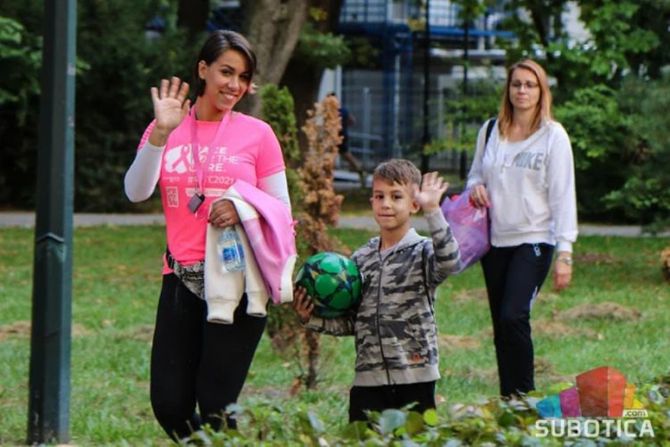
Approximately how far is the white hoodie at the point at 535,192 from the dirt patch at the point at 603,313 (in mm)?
4913

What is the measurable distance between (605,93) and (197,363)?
15951mm

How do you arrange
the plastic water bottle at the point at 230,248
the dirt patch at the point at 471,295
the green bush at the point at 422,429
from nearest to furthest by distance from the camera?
the green bush at the point at 422,429 < the plastic water bottle at the point at 230,248 < the dirt patch at the point at 471,295

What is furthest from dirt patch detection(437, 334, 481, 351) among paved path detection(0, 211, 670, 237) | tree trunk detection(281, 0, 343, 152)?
tree trunk detection(281, 0, 343, 152)

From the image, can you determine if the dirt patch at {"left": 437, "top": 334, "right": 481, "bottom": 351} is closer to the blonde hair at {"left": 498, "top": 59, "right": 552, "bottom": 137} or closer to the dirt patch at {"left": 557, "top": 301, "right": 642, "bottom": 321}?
the dirt patch at {"left": 557, "top": 301, "right": 642, "bottom": 321}

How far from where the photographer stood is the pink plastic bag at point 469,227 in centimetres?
715

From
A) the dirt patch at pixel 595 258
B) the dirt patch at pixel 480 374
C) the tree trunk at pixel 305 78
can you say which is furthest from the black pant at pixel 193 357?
the tree trunk at pixel 305 78

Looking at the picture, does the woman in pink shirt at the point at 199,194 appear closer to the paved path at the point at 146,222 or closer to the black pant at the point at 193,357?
the black pant at the point at 193,357

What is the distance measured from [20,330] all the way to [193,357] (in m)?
6.32

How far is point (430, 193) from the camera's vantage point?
17.6 feet

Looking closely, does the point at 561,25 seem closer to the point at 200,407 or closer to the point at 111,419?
the point at 111,419

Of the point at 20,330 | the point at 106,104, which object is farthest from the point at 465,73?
the point at 20,330

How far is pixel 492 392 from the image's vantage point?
877 centimetres

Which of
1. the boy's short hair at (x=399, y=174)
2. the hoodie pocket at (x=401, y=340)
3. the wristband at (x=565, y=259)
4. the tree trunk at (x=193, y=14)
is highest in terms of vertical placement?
the tree trunk at (x=193, y=14)

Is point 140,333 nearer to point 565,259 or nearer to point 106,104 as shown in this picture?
point 565,259
